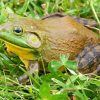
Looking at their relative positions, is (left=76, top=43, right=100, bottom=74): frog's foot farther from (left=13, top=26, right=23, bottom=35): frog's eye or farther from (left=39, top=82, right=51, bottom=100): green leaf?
(left=39, top=82, right=51, bottom=100): green leaf

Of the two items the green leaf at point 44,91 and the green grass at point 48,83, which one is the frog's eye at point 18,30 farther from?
the green leaf at point 44,91

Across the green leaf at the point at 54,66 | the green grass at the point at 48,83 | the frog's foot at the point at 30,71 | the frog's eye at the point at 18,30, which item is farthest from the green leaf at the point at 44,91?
the frog's eye at the point at 18,30

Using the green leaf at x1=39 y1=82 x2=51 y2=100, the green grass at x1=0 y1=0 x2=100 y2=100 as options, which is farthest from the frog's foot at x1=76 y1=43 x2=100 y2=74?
the green leaf at x1=39 y1=82 x2=51 y2=100

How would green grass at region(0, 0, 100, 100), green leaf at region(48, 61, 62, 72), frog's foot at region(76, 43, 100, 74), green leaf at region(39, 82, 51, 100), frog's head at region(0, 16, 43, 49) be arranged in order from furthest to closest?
frog's foot at region(76, 43, 100, 74), frog's head at region(0, 16, 43, 49), green leaf at region(48, 61, 62, 72), green grass at region(0, 0, 100, 100), green leaf at region(39, 82, 51, 100)

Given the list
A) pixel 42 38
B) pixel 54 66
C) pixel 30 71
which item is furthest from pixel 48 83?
pixel 42 38

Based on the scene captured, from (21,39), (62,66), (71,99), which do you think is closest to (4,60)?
(21,39)

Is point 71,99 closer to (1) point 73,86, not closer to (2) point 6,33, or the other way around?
(1) point 73,86

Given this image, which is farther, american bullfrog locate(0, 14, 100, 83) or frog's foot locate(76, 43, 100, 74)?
frog's foot locate(76, 43, 100, 74)
